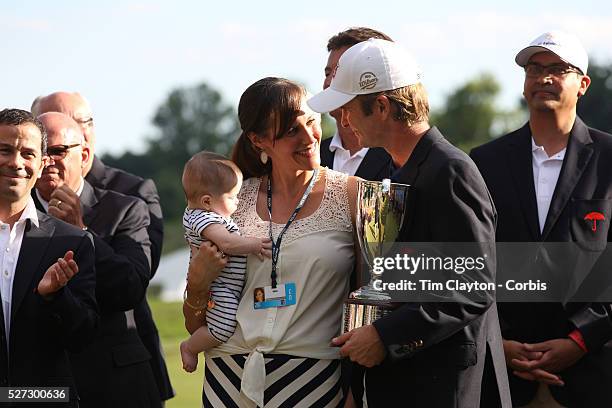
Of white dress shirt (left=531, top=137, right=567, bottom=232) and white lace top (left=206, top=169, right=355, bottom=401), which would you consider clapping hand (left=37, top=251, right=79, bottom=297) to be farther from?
white dress shirt (left=531, top=137, right=567, bottom=232)

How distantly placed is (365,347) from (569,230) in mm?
1635

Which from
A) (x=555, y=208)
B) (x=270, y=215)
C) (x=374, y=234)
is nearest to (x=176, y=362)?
(x=555, y=208)

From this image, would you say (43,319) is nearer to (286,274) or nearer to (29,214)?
(29,214)

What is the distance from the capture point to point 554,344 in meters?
5.33

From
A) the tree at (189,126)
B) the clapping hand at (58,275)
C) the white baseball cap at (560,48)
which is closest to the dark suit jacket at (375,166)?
the white baseball cap at (560,48)

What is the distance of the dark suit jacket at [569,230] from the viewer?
534 cm

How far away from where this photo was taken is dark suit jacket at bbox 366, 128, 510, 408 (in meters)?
4.13

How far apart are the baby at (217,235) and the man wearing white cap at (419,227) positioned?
1.88 feet

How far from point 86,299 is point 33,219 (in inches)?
16.9

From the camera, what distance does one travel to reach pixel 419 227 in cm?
427

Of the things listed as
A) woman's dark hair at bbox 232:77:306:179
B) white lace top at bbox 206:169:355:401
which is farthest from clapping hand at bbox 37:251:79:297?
woman's dark hair at bbox 232:77:306:179

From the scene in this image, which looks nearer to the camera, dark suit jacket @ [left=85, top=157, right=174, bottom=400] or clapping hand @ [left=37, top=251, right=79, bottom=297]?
clapping hand @ [left=37, top=251, right=79, bottom=297]

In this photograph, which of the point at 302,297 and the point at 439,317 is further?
the point at 302,297

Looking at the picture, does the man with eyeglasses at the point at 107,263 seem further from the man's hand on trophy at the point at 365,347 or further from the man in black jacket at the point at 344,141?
the man's hand on trophy at the point at 365,347
